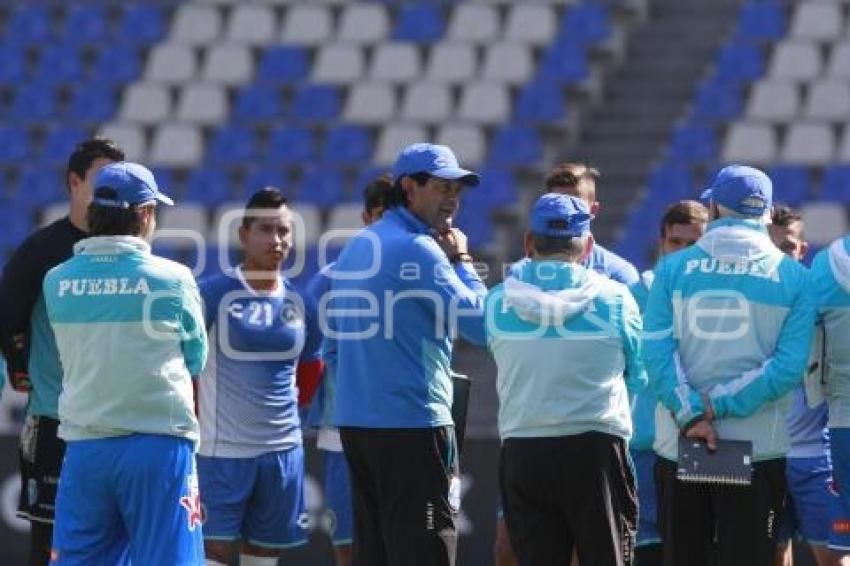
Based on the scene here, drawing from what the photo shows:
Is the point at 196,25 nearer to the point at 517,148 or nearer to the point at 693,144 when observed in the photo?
the point at 517,148

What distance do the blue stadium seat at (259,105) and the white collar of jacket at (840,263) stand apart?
12533 millimetres

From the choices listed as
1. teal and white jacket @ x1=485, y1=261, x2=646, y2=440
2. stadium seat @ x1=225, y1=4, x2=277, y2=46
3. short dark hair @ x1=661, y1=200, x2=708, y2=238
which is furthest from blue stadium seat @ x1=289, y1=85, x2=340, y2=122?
teal and white jacket @ x1=485, y1=261, x2=646, y2=440

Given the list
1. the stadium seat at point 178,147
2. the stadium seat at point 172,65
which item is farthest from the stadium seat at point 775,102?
the stadium seat at point 172,65

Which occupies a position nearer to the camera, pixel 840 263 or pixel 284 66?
pixel 840 263

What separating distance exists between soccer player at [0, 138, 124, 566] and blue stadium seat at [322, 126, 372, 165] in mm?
10489

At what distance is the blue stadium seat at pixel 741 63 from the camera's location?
18.7 meters

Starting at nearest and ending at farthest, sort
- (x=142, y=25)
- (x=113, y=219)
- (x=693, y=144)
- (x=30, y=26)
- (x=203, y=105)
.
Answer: (x=113, y=219) → (x=693, y=144) → (x=203, y=105) → (x=142, y=25) → (x=30, y=26)

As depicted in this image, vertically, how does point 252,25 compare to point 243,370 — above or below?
above

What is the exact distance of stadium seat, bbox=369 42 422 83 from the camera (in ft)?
65.8

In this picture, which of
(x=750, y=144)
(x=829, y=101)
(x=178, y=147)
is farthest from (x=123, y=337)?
(x=178, y=147)

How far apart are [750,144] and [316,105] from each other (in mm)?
4920

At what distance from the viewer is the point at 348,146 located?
1948 cm

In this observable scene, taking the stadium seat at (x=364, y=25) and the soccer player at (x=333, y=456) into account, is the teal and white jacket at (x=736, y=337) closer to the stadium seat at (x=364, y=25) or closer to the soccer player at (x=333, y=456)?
the soccer player at (x=333, y=456)

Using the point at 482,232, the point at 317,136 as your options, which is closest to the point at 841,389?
the point at 482,232
